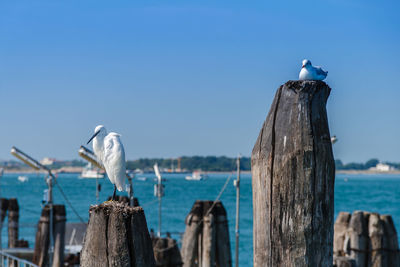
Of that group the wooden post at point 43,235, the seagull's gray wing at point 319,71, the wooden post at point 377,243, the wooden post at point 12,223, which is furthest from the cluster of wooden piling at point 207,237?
the wooden post at point 12,223

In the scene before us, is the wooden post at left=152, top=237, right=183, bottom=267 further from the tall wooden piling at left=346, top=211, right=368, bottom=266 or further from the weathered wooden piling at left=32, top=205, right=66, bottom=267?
the weathered wooden piling at left=32, top=205, right=66, bottom=267

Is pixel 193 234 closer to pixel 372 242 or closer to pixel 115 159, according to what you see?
pixel 372 242

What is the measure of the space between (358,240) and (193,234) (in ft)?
11.7

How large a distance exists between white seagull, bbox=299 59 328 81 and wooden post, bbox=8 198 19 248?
71.6 feet

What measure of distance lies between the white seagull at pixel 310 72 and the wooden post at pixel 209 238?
371 inches

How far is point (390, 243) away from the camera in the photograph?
36.7 ft

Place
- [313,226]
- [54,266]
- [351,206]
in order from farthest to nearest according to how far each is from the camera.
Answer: [351,206] < [54,266] < [313,226]

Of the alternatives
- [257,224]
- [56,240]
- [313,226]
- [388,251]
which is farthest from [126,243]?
[56,240]

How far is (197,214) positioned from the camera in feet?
43.1

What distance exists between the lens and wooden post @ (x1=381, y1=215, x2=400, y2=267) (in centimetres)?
1116

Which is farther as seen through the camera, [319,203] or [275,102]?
[275,102]

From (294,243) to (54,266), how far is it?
44.5ft

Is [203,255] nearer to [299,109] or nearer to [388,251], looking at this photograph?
[388,251]

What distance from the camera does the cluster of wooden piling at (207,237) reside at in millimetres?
12969
